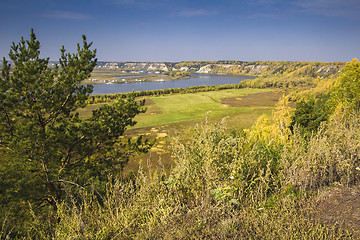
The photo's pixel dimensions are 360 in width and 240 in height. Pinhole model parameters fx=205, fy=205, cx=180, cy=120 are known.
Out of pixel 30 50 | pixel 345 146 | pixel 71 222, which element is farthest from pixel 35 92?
pixel 345 146

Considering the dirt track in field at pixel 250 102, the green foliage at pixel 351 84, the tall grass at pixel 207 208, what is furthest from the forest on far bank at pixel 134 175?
the dirt track in field at pixel 250 102

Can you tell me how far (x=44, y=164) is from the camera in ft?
28.7

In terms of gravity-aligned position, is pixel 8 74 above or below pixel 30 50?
below

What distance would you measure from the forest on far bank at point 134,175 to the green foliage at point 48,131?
0.05m

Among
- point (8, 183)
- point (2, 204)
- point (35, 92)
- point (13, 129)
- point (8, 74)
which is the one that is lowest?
point (2, 204)

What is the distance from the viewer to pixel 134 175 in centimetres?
513

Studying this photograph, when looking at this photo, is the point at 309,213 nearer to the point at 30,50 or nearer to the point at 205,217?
the point at 205,217

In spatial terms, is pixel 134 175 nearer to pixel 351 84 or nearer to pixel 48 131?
pixel 48 131

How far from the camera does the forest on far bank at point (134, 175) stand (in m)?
3.59

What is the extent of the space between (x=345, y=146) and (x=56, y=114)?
37.5 feet

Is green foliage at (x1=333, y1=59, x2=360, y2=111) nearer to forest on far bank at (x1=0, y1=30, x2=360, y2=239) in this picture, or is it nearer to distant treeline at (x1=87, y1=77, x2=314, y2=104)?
forest on far bank at (x1=0, y1=30, x2=360, y2=239)

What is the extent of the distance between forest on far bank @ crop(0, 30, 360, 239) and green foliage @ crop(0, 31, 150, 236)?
5 cm

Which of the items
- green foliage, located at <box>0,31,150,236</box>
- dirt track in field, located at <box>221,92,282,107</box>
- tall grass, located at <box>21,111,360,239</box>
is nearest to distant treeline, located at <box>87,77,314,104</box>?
dirt track in field, located at <box>221,92,282,107</box>

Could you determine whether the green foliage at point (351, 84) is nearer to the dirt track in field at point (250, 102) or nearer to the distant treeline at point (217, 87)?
the dirt track in field at point (250, 102)
